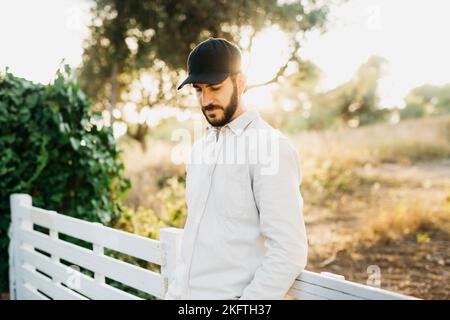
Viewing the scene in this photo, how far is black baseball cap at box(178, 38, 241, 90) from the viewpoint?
2.08m

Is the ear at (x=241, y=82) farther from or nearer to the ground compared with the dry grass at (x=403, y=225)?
farther from the ground

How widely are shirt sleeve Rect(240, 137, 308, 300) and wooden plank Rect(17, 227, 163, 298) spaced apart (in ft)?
3.64

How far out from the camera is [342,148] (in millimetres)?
15109

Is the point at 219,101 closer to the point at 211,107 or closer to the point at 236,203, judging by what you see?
the point at 211,107

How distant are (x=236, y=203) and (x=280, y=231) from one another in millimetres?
237

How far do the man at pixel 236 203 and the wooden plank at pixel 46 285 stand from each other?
1875mm

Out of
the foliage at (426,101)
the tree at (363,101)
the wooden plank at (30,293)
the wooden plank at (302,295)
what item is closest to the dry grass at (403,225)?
the wooden plank at (30,293)

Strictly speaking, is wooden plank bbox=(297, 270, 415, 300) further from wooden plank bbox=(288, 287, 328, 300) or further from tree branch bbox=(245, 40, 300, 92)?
tree branch bbox=(245, 40, 300, 92)

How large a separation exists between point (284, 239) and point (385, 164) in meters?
14.1

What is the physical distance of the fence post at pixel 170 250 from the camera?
2727 millimetres

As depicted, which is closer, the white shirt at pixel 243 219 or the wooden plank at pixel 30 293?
the white shirt at pixel 243 219

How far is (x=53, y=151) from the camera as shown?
481 cm

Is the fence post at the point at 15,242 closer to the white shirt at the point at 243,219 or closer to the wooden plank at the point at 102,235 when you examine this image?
the wooden plank at the point at 102,235

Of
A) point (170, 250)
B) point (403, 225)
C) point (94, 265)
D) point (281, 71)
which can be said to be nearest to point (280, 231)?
point (170, 250)
